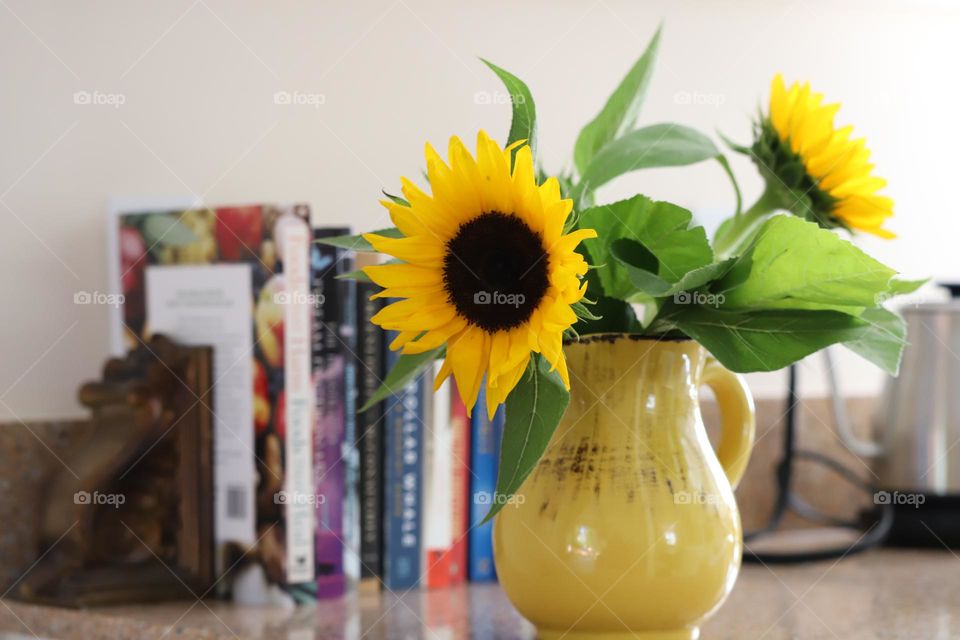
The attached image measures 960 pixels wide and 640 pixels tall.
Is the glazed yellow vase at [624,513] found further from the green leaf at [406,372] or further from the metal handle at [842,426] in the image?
the metal handle at [842,426]

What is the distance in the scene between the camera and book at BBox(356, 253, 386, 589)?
942 mm

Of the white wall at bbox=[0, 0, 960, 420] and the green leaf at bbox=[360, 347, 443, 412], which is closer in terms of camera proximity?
the green leaf at bbox=[360, 347, 443, 412]

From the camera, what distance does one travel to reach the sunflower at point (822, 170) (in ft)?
2.41

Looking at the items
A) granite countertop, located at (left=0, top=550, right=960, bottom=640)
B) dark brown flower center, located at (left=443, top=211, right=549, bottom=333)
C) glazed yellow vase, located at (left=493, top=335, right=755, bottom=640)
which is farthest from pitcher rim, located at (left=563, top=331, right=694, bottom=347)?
granite countertop, located at (left=0, top=550, right=960, bottom=640)

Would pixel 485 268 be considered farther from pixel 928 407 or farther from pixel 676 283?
pixel 928 407

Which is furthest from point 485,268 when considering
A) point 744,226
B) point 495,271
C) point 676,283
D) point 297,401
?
point 297,401

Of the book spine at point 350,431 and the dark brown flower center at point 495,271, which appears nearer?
the dark brown flower center at point 495,271

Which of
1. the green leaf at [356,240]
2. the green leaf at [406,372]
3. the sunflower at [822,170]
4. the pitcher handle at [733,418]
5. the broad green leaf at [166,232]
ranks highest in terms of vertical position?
the sunflower at [822,170]

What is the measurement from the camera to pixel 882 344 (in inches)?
27.5

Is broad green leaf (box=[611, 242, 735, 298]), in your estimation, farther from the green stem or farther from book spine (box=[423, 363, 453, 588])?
book spine (box=[423, 363, 453, 588])

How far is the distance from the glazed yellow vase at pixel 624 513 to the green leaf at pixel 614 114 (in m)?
0.14

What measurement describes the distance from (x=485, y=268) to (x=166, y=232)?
1.52ft

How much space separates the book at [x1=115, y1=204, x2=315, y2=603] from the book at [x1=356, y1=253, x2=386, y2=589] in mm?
50

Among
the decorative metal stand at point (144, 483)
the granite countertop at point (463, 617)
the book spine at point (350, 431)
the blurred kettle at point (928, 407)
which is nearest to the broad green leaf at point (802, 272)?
the granite countertop at point (463, 617)
